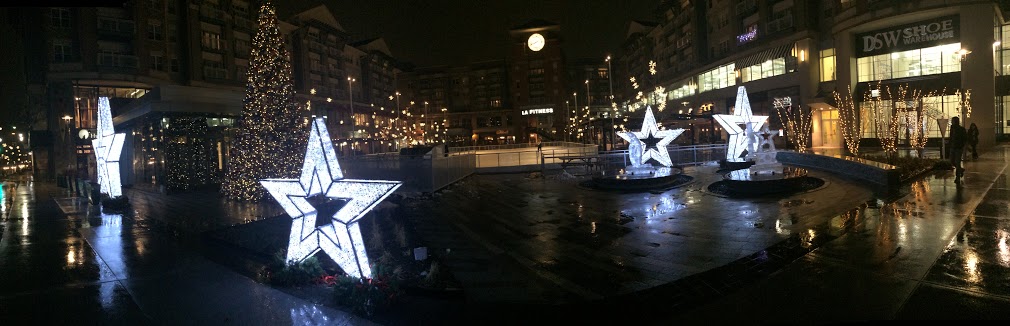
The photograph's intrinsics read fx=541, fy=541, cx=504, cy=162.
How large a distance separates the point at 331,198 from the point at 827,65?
Result: 45.4 m

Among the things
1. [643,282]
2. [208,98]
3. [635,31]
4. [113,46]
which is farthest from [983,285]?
[635,31]

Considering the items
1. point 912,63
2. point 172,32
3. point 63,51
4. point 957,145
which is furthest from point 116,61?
point 912,63

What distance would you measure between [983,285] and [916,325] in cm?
177

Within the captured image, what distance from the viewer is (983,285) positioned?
595 cm

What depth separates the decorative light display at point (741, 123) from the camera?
20406 mm

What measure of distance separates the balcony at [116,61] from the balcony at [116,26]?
1871mm

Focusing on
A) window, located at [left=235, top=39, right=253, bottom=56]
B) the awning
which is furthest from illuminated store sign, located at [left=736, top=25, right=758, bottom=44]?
window, located at [left=235, top=39, right=253, bottom=56]

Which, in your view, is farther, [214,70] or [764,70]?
[214,70]

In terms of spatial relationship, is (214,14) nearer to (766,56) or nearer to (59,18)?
(59,18)

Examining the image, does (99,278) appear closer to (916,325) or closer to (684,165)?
(916,325)

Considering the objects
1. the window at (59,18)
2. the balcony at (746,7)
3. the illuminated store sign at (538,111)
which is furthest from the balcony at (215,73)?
the illuminated store sign at (538,111)

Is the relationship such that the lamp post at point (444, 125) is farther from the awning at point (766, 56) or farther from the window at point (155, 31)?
the awning at point (766, 56)

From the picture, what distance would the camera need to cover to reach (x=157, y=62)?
48188 mm

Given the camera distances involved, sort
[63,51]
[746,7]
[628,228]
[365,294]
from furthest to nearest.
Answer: [746,7], [63,51], [628,228], [365,294]
